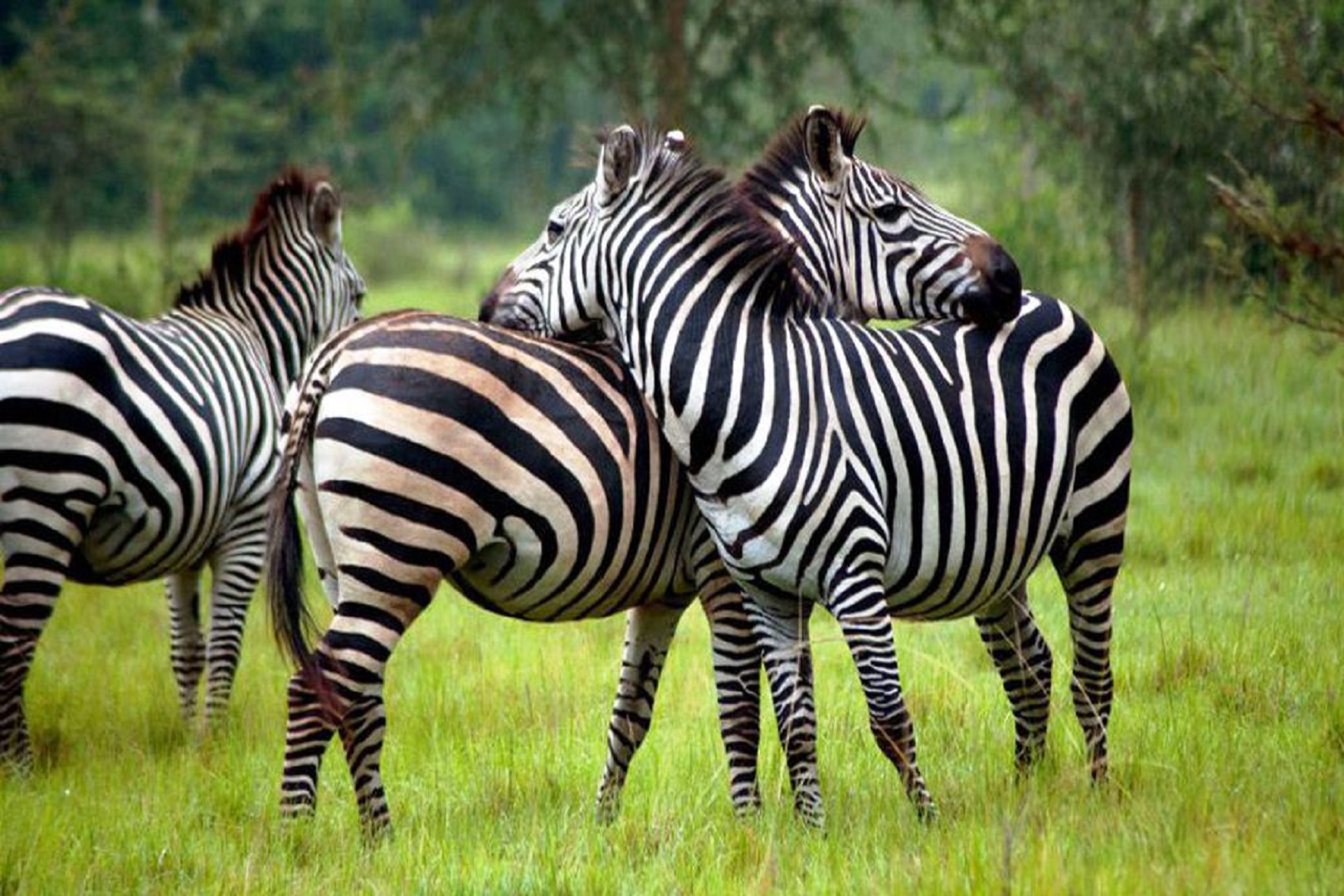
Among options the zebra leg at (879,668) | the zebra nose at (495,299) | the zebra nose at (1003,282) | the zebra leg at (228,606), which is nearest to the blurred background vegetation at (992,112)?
the zebra nose at (495,299)

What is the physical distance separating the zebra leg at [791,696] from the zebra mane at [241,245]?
4017 millimetres

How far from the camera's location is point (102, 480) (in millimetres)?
5855

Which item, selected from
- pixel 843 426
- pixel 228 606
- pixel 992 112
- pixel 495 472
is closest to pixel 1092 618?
pixel 843 426

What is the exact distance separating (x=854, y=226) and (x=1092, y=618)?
1.64 m

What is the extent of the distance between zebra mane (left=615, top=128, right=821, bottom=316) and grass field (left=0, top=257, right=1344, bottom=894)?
142 centimetres

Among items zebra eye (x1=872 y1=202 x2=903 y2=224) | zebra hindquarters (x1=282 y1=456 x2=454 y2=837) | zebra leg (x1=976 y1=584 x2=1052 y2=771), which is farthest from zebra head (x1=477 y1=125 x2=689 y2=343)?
zebra leg (x1=976 y1=584 x2=1052 y2=771)

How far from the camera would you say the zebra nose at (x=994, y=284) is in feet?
16.4

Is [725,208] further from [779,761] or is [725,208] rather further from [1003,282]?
[779,761]

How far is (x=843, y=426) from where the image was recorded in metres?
4.61

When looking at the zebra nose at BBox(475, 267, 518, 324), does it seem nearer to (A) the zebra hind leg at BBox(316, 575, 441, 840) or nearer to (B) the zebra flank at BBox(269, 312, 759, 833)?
(B) the zebra flank at BBox(269, 312, 759, 833)

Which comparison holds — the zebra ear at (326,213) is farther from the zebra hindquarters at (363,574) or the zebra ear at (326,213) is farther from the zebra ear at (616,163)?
the zebra hindquarters at (363,574)

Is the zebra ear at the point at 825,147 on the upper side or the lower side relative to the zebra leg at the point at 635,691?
upper

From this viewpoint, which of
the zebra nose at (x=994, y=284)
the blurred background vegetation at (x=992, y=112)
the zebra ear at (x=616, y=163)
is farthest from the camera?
the blurred background vegetation at (x=992, y=112)

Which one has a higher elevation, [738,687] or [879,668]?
[879,668]
